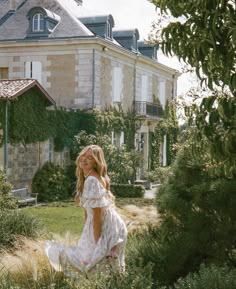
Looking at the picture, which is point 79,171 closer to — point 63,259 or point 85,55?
point 63,259

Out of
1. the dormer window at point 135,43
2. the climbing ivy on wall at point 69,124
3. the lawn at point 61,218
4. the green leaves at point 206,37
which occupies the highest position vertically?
the dormer window at point 135,43

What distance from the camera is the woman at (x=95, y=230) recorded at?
5777 millimetres

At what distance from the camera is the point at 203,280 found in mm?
4652

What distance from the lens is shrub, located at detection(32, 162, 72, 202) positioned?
21109 mm

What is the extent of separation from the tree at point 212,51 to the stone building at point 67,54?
19.5m

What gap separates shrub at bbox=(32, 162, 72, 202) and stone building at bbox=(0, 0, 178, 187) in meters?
0.85

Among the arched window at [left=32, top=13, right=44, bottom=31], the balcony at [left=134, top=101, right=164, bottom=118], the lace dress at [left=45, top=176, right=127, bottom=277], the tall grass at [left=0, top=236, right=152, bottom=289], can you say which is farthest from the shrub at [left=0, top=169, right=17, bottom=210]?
the balcony at [left=134, top=101, right=164, bottom=118]

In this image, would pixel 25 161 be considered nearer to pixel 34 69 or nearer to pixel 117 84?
pixel 34 69

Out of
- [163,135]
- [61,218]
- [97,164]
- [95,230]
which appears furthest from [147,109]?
[95,230]

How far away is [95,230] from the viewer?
578cm

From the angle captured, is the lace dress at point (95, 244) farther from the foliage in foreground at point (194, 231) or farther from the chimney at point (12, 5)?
the chimney at point (12, 5)

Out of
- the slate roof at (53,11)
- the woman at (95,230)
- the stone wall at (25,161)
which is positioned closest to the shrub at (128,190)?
the stone wall at (25,161)

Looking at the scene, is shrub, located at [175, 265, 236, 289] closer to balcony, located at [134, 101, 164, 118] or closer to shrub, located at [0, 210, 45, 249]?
shrub, located at [0, 210, 45, 249]

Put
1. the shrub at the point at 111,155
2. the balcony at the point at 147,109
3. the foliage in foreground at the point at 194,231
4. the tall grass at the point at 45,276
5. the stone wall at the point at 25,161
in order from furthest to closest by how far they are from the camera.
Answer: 1. the balcony at the point at 147,109
2. the shrub at the point at 111,155
3. the stone wall at the point at 25,161
4. the foliage in foreground at the point at 194,231
5. the tall grass at the point at 45,276
